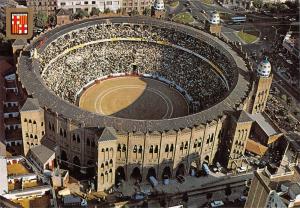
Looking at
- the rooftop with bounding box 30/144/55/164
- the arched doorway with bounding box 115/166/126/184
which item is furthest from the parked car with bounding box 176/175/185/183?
the rooftop with bounding box 30/144/55/164

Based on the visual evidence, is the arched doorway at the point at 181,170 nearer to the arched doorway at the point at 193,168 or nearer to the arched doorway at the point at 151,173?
the arched doorway at the point at 193,168

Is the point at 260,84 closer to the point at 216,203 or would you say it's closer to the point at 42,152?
the point at 216,203

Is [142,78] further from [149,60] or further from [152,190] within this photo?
[152,190]

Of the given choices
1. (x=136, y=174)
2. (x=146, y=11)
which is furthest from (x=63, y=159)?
(x=146, y=11)

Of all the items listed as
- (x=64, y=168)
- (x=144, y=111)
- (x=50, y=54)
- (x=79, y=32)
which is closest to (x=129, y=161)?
(x=64, y=168)

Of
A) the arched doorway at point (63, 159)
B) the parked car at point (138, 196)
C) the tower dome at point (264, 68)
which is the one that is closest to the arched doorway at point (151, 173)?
the parked car at point (138, 196)
